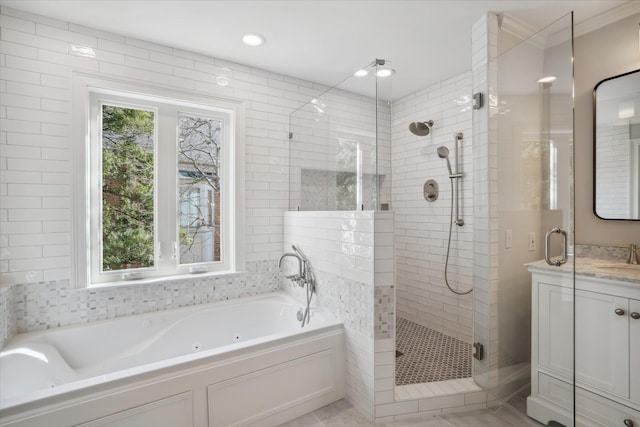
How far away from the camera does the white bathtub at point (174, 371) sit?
1435mm

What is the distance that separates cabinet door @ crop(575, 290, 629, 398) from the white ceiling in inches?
74.9

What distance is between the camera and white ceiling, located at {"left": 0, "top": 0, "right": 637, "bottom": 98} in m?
1.98

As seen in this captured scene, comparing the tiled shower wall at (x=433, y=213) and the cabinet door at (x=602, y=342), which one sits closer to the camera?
the cabinet door at (x=602, y=342)

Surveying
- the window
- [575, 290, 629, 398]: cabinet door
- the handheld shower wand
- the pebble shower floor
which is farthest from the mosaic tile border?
[575, 290, 629, 398]: cabinet door

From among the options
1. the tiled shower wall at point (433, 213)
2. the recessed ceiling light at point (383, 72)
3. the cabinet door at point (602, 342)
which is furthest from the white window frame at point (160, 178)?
the cabinet door at point (602, 342)

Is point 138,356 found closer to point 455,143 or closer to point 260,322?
point 260,322

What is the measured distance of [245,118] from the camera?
2.82 m

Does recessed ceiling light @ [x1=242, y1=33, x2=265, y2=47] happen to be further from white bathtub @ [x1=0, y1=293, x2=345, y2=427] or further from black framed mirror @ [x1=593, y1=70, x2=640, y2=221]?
black framed mirror @ [x1=593, y1=70, x2=640, y2=221]

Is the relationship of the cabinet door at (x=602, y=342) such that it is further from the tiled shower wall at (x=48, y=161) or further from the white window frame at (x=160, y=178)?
the tiled shower wall at (x=48, y=161)

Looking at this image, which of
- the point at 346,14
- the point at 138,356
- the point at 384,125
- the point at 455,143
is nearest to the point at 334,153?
the point at 384,125

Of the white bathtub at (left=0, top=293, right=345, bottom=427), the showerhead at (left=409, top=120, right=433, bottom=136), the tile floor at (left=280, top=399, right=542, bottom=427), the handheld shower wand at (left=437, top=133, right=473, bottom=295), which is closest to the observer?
the white bathtub at (left=0, top=293, right=345, bottom=427)

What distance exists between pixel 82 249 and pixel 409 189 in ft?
10.2

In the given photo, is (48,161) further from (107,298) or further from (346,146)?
(346,146)

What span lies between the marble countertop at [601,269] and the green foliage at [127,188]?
2891 mm
